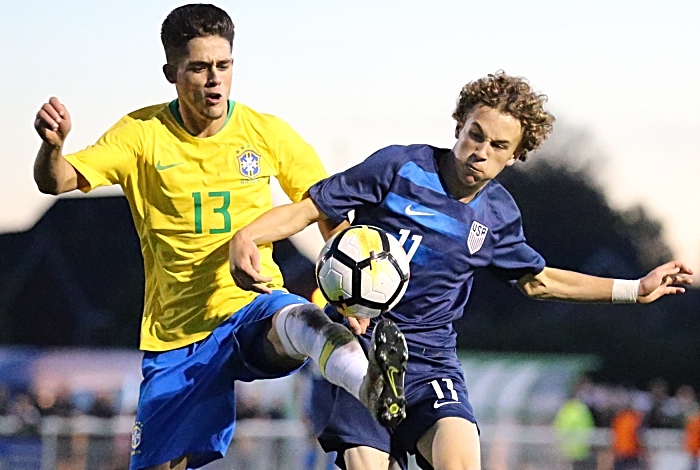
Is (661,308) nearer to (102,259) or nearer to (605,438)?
(605,438)

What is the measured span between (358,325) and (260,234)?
1.49 feet

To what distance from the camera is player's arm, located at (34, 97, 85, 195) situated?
3.79 metres

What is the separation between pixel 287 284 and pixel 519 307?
201 cm

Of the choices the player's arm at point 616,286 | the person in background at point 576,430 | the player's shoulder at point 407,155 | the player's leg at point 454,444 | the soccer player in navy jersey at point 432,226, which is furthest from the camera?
the person in background at point 576,430

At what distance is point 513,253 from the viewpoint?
14.6ft

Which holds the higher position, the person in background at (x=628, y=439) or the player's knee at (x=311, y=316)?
the player's knee at (x=311, y=316)

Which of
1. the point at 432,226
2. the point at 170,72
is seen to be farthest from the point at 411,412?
the point at 170,72

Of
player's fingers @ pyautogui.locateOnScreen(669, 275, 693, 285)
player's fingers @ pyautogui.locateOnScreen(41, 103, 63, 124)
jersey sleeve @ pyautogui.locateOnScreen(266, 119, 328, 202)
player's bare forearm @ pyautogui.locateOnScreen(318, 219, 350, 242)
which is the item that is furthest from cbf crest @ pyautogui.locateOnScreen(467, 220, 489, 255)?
player's fingers @ pyautogui.locateOnScreen(41, 103, 63, 124)

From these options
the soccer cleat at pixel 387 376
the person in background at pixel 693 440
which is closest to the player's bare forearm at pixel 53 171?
the soccer cleat at pixel 387 376

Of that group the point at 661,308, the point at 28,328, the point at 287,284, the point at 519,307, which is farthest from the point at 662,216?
the point at 28,328

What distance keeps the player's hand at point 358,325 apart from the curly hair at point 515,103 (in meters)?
0.92

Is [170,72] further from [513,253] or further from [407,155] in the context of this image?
[513,253]

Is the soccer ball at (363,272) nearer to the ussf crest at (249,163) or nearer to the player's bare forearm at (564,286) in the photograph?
the ussf crest at (249,163)

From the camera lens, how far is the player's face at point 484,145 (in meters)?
4.17
